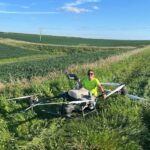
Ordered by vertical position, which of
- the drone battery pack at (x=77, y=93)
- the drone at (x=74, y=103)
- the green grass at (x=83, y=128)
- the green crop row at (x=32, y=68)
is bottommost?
the green crop row at (x=32, y=68)

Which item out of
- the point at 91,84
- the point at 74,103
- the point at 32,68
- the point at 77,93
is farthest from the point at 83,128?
the point at 32,68

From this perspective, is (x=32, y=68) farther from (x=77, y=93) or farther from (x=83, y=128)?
(x=83, y=128)

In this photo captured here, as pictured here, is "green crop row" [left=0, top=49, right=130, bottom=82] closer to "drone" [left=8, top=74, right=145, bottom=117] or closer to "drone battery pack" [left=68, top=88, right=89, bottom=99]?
"drone" [left=8, top=74, right=145, bottom=117]

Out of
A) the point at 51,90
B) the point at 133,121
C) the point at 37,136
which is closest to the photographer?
the point at 37,136

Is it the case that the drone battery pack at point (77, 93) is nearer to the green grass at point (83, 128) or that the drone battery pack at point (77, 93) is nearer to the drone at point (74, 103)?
the drone at point (74, 103)

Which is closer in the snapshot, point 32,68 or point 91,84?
point 91,84

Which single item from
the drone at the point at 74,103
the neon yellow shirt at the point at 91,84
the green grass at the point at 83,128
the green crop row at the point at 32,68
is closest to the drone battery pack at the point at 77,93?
the drone at the point at 74,103

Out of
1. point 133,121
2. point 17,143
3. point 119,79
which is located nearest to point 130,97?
point 133,121

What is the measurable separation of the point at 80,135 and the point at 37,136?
3.44ft

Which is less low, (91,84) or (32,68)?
(91,84)

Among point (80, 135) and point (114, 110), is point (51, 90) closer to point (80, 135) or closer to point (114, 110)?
point (114, 110)

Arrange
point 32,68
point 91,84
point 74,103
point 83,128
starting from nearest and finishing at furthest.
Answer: point 83,128 < point 74,103 < point 91,84 < point 32,68

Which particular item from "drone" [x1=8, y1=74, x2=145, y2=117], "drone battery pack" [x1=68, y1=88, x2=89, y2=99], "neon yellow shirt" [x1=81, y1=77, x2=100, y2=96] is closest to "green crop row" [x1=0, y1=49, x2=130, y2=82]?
"neon yellow shirt" [x1=81, y1=77, x2=100, y2=96]

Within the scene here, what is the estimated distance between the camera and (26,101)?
1398cm
